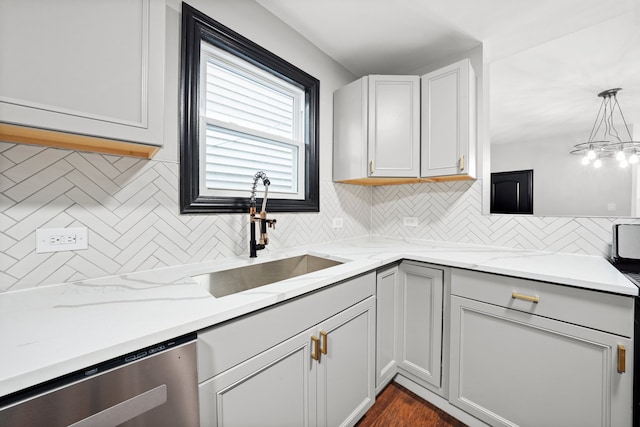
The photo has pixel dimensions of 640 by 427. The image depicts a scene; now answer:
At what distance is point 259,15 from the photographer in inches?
61.8

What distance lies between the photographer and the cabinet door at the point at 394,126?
188 cm

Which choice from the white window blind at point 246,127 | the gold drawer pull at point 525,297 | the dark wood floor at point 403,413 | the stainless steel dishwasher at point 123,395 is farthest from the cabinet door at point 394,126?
the stainless steel dishwasher at point 123,395

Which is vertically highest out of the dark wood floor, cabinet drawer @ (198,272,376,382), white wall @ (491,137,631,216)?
white wall @ (491,137,631,216)

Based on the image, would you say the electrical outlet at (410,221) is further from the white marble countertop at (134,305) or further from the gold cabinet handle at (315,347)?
the gold cabinet handle at (315,347)

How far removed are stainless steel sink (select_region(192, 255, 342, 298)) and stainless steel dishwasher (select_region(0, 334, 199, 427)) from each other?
21.8 inches

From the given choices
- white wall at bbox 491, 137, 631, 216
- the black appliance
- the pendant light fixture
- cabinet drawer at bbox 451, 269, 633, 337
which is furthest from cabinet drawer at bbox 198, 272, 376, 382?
the pendant light fixture

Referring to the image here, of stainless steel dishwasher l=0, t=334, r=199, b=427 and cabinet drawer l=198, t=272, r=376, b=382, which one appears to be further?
cabinet drawer l=198, t=272, r=376, b=382

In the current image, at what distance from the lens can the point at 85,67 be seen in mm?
771

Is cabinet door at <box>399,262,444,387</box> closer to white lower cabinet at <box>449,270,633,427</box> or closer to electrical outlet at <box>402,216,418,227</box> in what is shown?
white lower cabinet at <box>449,270,633,427</box>

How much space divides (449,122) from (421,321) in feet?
4.41

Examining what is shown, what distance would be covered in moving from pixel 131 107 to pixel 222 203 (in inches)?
25.1

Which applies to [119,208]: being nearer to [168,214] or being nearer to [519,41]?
[168,214]

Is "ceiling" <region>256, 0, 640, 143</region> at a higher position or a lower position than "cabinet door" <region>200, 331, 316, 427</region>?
higher

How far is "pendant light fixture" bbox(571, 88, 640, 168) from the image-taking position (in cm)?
140
